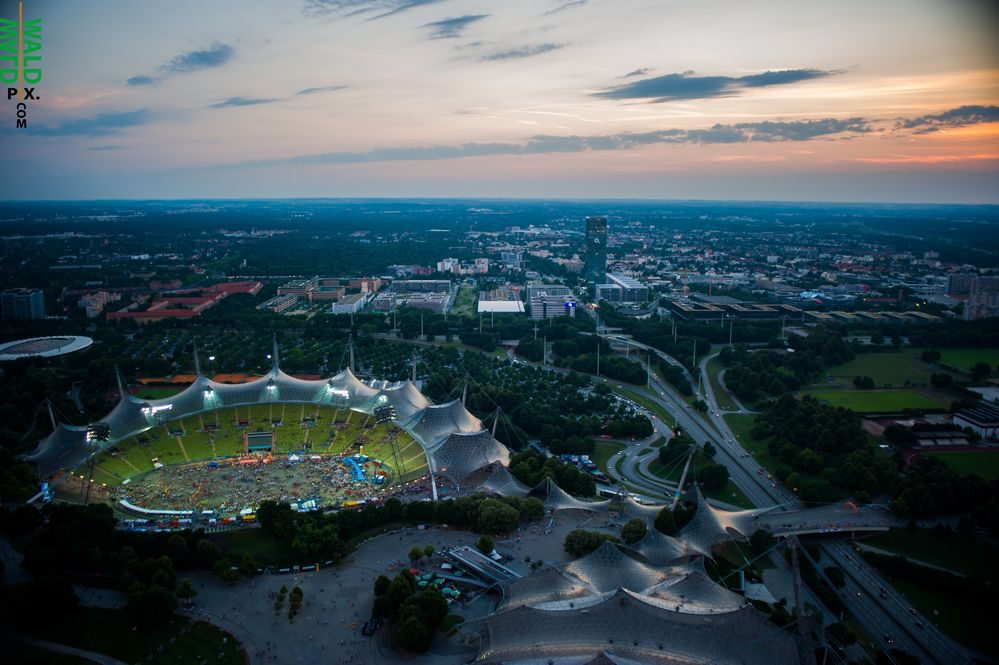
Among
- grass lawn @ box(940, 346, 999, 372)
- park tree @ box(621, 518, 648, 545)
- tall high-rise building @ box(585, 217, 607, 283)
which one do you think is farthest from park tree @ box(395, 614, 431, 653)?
tall high-rise building @ box(585, 217, 607, 283)

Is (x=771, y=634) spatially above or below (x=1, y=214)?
below

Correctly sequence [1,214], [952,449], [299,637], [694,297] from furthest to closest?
[1,214] → [694,297] → [952,449] → [299,637]

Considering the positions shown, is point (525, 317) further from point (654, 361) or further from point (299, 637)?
point (299, 637)

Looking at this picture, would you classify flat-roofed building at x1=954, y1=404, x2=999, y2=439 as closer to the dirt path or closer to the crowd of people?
the crowd of people

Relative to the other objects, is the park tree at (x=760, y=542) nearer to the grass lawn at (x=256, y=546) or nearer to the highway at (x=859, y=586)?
the highway at (x=859, y=586)

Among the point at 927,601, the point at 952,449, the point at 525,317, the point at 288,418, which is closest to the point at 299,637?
the point at 288,418

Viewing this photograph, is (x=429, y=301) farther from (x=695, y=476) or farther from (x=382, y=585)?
→ (x=382, y=585)
